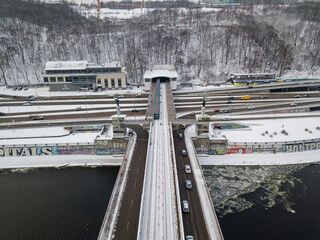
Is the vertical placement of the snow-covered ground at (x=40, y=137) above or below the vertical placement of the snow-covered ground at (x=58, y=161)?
above

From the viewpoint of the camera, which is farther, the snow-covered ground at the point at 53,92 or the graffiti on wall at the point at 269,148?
the snow-covered ground at the point at 53,92

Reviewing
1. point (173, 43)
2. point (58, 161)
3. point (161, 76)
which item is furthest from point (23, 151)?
point (173, 43)

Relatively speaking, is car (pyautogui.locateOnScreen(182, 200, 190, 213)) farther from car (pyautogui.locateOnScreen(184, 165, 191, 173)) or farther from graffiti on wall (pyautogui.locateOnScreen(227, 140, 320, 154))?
graffiti on wall (pyautogui.locateOnScreen(227, 140, 320, 154))

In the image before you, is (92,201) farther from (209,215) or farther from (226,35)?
(226,35)

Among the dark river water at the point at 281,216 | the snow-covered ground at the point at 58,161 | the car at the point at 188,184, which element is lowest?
the dark river water at the point at 281,216

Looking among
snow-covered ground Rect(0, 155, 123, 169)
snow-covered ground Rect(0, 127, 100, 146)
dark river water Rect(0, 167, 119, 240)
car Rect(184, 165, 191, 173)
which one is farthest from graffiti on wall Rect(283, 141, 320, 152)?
snow-covered ground Rect(0, 127, 100, 146)

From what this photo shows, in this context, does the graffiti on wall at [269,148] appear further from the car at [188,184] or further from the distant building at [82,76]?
the distant building at [82,76]

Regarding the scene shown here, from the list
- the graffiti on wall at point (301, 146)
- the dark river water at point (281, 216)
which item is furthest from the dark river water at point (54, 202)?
the graffiti on wall at point (301, 146)
